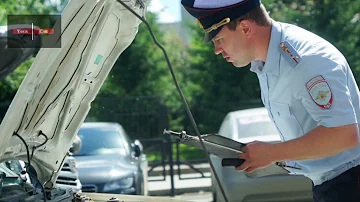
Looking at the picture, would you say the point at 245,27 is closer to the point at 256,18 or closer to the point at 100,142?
the point at 256,18

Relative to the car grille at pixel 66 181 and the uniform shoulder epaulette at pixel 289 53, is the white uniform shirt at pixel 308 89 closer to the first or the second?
the uniform shoulder epaulette at pixel 289 53

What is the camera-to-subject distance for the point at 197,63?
19.2 meters

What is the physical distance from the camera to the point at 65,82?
9.18 feet

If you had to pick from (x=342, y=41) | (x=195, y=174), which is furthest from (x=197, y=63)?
(x=195, y=174)

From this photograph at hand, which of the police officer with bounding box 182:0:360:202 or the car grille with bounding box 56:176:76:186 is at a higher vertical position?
the police officer with bounding box 182:0:360:202

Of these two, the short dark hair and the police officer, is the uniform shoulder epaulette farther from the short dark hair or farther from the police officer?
the short dark hair

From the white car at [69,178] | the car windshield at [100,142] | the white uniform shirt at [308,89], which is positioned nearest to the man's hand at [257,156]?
the white uniform shirt at [308,89]

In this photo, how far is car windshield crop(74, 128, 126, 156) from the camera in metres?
10.0

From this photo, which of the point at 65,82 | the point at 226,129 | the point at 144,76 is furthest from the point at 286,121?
the point at 144,76

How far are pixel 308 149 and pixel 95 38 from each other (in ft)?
3.44

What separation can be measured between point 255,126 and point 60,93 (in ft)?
18.7

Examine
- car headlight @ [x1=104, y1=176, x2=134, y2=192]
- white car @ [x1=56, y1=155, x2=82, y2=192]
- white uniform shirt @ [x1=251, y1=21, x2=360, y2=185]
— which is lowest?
car headlight @ [x1=104, y1=176, x2=134, y2=192]

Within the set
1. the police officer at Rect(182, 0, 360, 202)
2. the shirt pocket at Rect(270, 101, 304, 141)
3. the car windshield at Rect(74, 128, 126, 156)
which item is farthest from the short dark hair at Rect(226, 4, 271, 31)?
the car windshield at Rect(74, 128, 126, 156)

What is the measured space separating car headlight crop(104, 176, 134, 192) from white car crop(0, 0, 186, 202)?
205 inches
